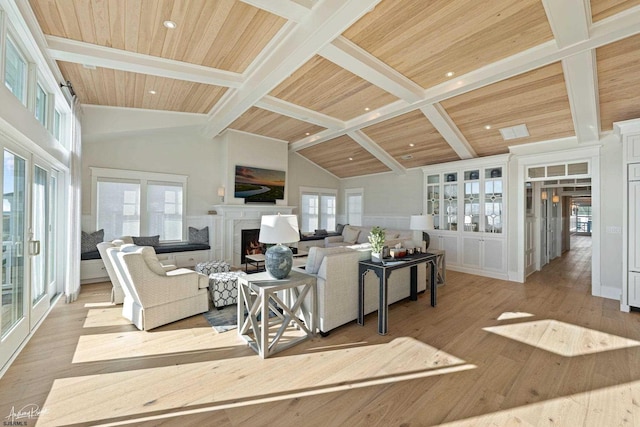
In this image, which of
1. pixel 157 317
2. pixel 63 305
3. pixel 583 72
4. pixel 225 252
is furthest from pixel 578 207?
pixel 63 305

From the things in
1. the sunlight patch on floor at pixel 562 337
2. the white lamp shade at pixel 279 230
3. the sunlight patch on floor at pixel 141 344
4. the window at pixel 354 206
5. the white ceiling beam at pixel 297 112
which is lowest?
the sunlight patch on floor at pixel 141 344

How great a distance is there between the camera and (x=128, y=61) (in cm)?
342

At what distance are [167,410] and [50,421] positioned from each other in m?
0.72

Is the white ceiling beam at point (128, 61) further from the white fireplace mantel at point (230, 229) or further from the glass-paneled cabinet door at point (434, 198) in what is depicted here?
the glass-paneled cabinet door at point (434, 198)

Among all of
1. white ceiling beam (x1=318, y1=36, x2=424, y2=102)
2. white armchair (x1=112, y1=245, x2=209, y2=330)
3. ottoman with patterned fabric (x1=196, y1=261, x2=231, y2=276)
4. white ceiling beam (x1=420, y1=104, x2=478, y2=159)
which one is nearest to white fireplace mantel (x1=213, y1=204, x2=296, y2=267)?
ottoman with patterned fabric (x1=196, y1=261, x2=231, y2=276)

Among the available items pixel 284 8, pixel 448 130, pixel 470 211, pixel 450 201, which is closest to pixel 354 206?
pixel 450 201

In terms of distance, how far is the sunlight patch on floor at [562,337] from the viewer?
2797 millimetres

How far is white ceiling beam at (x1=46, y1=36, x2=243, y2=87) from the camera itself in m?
3.15

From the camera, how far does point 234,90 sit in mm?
4664

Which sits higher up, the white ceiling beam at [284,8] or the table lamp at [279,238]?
the white ceiling beam at [284,8]

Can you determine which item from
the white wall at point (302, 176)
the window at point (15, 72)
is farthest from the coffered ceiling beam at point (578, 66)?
the white wall at point (302, 176)

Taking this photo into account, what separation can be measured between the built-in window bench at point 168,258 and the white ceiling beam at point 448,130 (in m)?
5.47

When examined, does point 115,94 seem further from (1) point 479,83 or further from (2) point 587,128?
(2) point 587,128

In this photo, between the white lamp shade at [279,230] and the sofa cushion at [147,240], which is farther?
the sofa cushion at [147,240]
